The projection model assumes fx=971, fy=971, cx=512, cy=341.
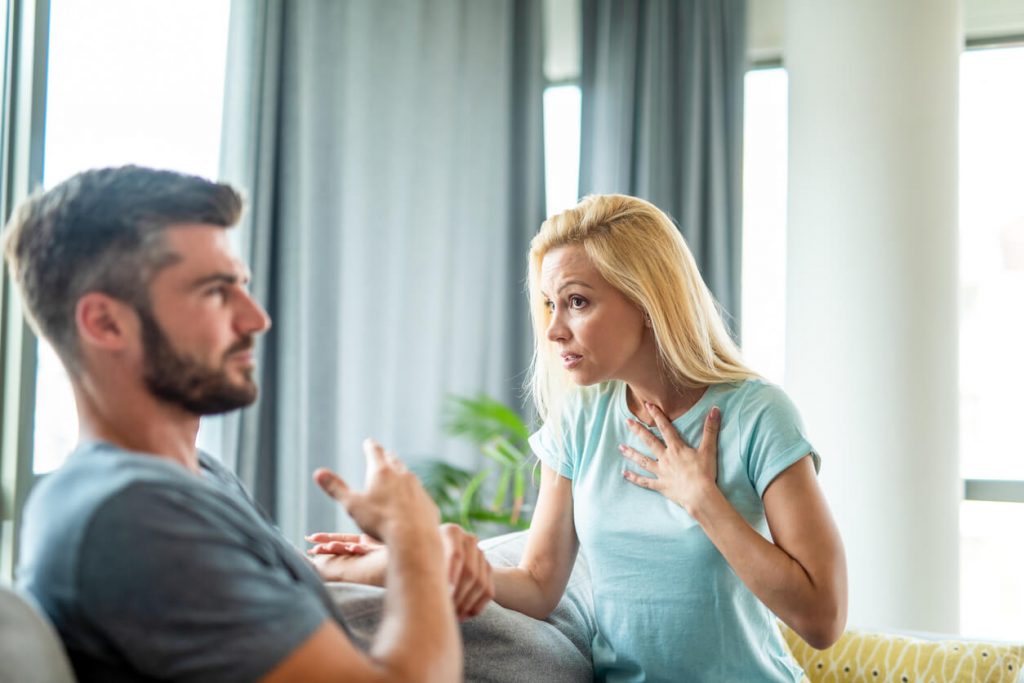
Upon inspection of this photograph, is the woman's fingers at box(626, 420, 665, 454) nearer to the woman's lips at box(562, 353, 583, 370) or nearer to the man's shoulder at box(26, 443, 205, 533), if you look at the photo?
the woman's lips at box(562, 353, 583, 370)

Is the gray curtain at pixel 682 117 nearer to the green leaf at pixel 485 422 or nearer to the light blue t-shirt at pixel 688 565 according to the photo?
the green leaf at pixel 485 422

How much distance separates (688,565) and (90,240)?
1.01 m

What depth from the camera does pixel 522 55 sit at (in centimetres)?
412

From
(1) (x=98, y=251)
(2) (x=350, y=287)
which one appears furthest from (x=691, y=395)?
(2) (x=350, y=287)

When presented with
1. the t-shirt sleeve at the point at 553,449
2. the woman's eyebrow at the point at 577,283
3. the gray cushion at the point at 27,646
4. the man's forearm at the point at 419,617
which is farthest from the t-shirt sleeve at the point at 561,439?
the gray cushion at the point at 27,646

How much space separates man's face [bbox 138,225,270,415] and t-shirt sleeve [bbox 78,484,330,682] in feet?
0.50

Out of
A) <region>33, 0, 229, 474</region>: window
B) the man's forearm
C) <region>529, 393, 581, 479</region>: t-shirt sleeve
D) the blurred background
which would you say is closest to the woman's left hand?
<region>529, 393, 581, 479</region>: t-shirt sleeve

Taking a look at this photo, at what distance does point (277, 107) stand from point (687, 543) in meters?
2.24

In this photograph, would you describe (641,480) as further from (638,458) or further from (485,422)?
(485,422)

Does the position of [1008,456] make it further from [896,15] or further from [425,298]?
[425,298]

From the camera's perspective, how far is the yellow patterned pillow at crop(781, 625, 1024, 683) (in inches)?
71.1

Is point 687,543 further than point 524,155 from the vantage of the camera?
No

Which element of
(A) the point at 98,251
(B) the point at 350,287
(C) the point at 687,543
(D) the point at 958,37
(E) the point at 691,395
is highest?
(D) the point at 958,37

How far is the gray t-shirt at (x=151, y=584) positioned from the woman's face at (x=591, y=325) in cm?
79
